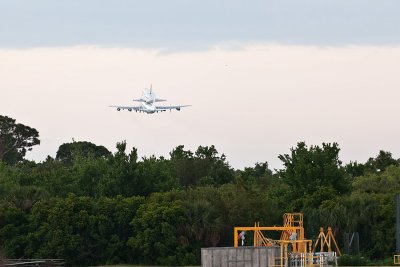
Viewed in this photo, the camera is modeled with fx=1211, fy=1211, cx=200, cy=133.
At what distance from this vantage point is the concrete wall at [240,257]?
72.2 m

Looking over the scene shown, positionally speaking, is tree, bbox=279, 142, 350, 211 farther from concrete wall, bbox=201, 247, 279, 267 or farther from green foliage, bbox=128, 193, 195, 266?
concrete wall, bbox=201, 247, 279, 267

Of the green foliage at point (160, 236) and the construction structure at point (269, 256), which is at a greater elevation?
Result: the green foliage at point (160, 236)

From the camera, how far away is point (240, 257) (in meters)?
72.9

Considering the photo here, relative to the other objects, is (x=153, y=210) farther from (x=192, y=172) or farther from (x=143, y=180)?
(x=192, y=172)

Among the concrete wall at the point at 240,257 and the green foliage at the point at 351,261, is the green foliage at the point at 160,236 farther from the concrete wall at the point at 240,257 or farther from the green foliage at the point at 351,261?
the concrete wall at the point at 240,257

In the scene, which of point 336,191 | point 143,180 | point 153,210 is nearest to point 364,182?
point 336,191

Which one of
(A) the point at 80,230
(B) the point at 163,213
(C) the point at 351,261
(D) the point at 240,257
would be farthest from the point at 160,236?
(D) the point at 240,257

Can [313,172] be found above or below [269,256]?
above

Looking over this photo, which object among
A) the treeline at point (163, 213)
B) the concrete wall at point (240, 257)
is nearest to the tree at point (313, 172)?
the treeline at point (163, 213)

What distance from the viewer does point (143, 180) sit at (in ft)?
337

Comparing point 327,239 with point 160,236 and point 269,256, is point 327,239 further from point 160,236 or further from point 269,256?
point 269,256

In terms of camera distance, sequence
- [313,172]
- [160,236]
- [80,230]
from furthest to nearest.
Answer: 1. [313,172]
2. [80,230]
3. [160,236]

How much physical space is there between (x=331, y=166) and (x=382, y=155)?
216 ft

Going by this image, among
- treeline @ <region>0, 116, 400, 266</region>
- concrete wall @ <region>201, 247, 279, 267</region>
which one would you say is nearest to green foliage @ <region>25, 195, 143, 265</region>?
treeline @ <region>0, 116, 400, 266</region>
